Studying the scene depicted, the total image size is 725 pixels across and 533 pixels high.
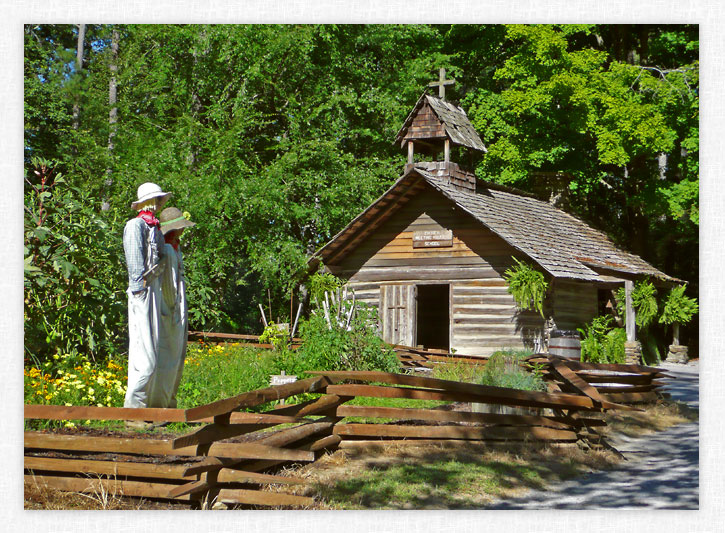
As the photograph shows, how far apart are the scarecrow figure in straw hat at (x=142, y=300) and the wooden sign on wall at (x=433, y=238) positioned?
10.8 meters

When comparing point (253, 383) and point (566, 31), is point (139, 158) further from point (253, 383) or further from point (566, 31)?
point (566, 31)

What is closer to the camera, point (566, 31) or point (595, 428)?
point (595, 428)

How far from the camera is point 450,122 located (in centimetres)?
1767

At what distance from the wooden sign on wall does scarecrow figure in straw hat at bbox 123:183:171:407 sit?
425 inches

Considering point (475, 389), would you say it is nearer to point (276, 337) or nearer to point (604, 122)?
point (276, 337)

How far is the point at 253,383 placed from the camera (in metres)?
11.1

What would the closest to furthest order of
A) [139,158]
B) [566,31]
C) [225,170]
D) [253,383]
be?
[253,383] → [566,31] → [139,158] → [225,170]

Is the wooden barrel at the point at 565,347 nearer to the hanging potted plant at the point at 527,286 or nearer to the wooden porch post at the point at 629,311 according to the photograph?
the hanging potted plant at the point at 527,286

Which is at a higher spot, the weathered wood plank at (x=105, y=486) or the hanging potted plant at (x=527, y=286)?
the hanging potted plant at (x=527, y=286)

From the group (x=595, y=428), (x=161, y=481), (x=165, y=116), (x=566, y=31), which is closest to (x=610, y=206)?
(x=566, y=31)

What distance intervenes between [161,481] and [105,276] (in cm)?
595

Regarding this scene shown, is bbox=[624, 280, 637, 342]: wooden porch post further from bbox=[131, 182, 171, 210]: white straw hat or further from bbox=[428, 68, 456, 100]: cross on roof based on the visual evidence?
bbox=[131, 182, 171, 210]: white straw hat

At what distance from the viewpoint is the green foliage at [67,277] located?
32.0 ft

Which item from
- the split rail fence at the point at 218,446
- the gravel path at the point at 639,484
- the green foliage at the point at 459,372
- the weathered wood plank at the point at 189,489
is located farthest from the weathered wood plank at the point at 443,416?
→ the green foliage at the point at 459,372
